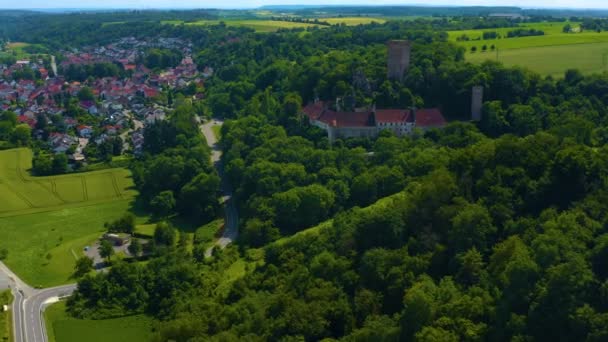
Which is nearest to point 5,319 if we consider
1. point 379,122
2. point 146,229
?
point 146,229

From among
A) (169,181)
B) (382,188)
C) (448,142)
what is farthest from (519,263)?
(169,181)

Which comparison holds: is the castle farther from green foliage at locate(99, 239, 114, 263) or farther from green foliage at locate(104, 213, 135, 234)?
green foliage at locate(99, 239, 114, 263)

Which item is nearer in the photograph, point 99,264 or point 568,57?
point 99,264

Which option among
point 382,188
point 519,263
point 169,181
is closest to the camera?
point 519,263

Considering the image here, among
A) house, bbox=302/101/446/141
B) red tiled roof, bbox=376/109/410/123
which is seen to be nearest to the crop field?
house, bbox=302/101/446/141

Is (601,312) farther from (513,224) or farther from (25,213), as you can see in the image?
(25,213)

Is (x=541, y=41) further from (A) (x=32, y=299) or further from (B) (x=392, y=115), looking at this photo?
(A) (x=32, y=299)

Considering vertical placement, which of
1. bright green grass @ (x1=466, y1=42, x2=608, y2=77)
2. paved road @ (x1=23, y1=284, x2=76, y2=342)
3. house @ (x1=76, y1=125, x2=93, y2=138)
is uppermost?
bright green grass @ (x1=466, y1=42, x2=608, y2=77)
